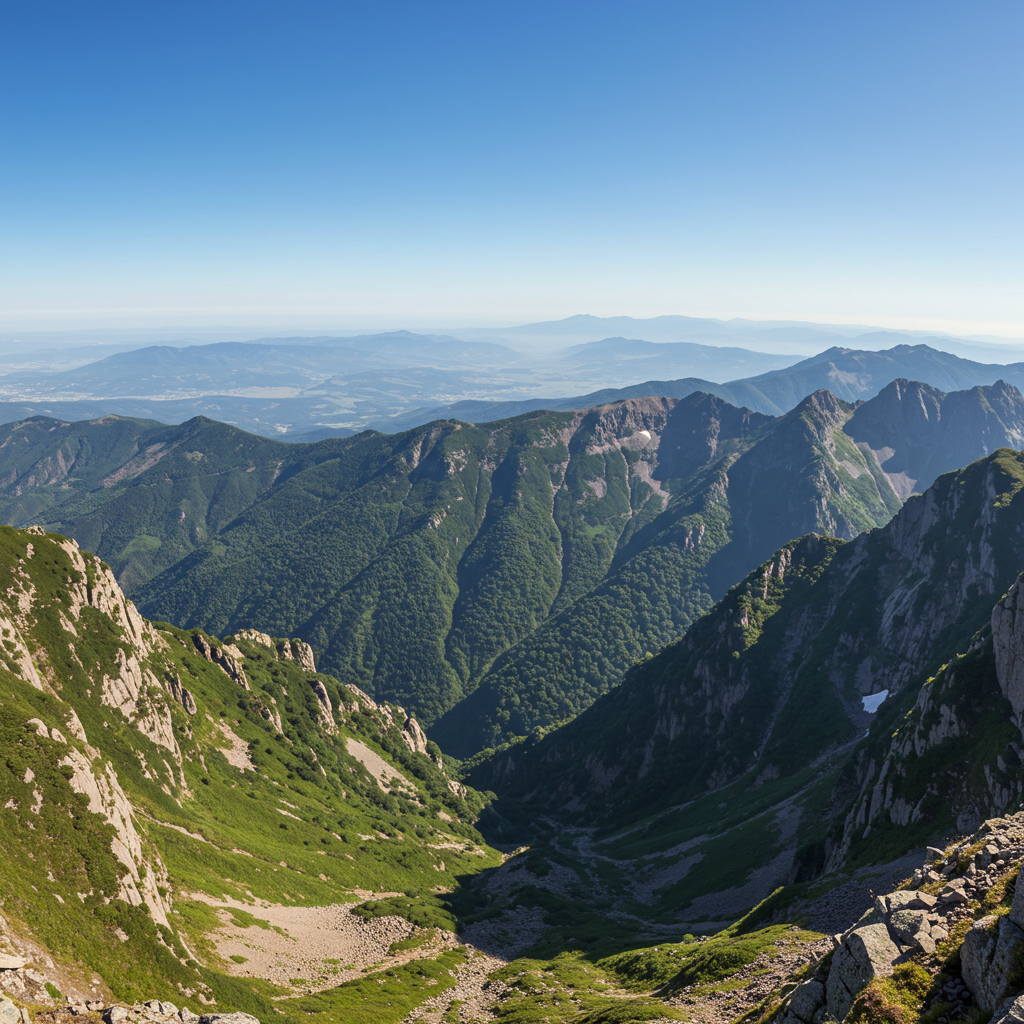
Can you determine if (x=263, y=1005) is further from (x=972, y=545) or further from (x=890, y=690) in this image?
(x=972, y=545)

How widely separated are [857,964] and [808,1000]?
12.9 ft

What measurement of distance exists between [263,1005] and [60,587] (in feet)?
287

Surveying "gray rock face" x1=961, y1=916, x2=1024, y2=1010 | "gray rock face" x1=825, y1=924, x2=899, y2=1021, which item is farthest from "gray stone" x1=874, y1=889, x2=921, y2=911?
"gray rock face" x1=961, y1=916, x2=1024, y2=1010

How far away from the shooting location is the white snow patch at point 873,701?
6339 inches

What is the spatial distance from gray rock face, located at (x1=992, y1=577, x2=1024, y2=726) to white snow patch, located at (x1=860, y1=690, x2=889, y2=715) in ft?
285

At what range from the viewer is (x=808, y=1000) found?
29016mm

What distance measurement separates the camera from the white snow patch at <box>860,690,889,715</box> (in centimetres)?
16100

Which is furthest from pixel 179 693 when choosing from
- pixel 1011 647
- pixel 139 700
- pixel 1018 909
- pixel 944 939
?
pixel 1011 647

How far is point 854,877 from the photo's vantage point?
2564 inches

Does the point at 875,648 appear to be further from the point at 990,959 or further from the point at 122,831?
the point at 122,831

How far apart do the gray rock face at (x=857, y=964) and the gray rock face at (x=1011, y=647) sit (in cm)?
6416

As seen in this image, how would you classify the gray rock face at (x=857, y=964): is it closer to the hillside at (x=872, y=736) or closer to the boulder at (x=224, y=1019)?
the boulder at (x=224, y=1019)

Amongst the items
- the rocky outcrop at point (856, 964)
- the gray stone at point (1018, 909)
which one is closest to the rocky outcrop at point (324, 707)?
the rocky outcrop at point (856, 964)

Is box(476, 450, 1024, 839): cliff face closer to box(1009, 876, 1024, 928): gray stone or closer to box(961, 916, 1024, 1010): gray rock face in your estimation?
box(961, 916, 1024, 1010): gray rock face
